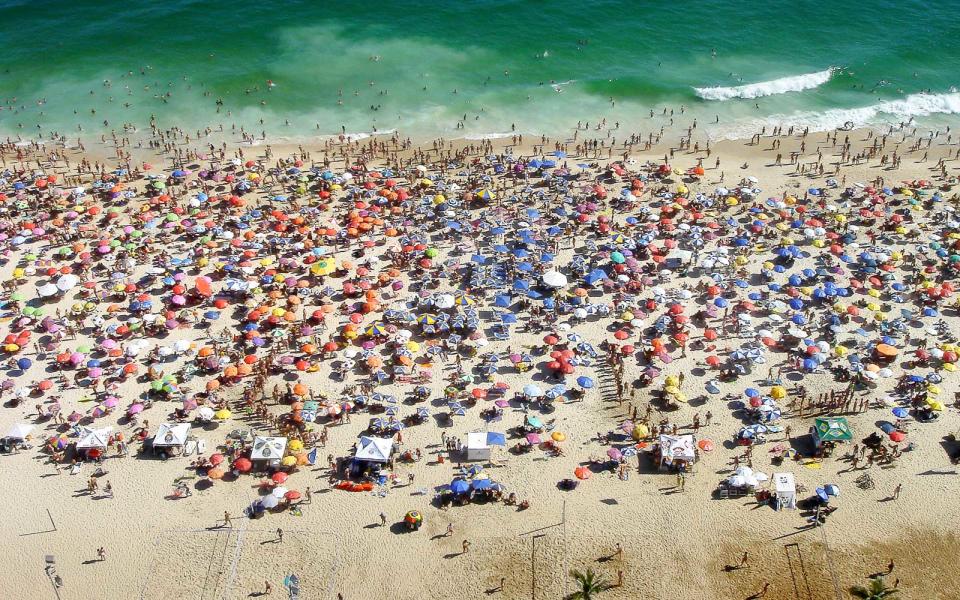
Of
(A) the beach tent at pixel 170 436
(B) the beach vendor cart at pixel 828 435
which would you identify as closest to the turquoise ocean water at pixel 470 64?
Result: (A) the beach tent at pixel 170 436

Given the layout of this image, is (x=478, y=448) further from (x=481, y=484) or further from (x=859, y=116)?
(x=859, y=116)

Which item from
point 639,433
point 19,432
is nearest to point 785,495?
point 639,433

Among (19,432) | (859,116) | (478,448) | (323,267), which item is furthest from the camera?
(859,116)

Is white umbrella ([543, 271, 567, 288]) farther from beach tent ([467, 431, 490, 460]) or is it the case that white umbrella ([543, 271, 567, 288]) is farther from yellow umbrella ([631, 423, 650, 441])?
beach tent ([467, 431, 490, 460])

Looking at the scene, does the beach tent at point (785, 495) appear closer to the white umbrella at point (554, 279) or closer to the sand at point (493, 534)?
the sand at point (493, 534)

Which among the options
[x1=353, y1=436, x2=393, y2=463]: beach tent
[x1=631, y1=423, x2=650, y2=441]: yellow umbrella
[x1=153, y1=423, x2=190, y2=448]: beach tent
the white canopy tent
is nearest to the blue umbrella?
[x1=353, y1=436, x2=393, y2=463]: beach tent

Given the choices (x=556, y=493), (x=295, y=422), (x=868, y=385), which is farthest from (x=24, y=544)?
(x=868, y=385)
